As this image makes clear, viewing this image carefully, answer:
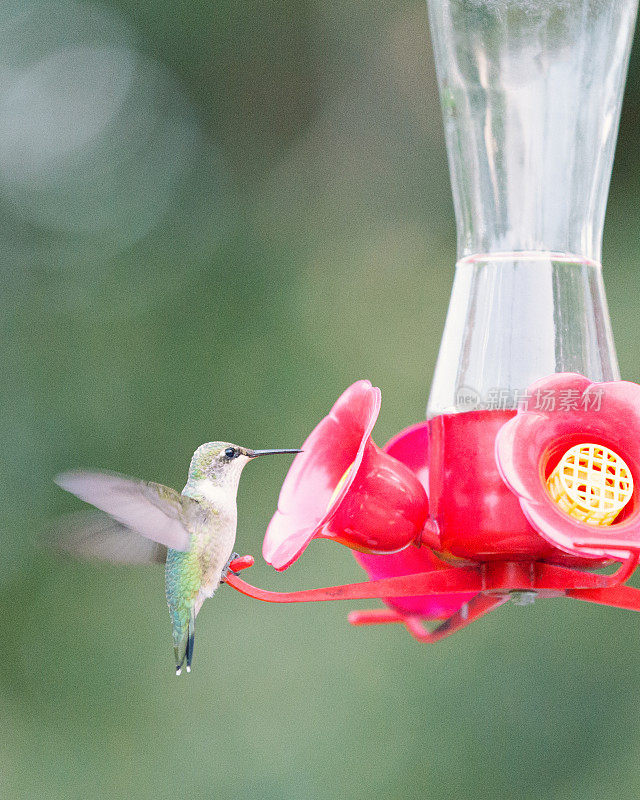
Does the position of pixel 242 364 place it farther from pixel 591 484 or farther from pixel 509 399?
pixel 591 484

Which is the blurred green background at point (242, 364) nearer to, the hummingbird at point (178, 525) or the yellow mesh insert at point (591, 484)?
the hummingbird at point (178, 525)

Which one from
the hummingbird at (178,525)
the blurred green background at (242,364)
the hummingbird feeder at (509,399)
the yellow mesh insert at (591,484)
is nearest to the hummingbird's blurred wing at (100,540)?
the hummingbird at (178,525)

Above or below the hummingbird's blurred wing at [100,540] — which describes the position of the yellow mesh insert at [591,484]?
above

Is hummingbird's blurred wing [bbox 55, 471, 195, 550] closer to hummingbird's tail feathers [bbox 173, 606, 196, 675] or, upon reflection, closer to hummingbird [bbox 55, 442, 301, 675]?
hummingbird [bbox 55, 442, 301, 675]

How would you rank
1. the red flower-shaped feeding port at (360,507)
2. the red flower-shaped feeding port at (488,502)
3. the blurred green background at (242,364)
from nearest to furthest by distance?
the red flower-shaped feeding port at (488,502) → the red flower-shaped feeding port at (360,507) → the blurred green background at (242,364)

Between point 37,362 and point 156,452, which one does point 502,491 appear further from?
point 37,362

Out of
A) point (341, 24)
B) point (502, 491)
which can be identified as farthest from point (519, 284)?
point (341, 24)

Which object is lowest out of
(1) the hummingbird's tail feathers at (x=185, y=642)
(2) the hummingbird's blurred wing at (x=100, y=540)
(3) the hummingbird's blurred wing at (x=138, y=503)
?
(1) the hummingbird's tail feathers at (x=185, y=642)

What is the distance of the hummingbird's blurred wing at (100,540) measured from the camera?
90.9 inches

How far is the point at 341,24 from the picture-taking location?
625 cm

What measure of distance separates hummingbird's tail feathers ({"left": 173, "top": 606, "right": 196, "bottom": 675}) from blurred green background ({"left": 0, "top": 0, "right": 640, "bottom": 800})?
65.5 inches

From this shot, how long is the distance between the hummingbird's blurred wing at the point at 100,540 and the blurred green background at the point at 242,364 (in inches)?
75.1

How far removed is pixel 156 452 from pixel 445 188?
2.10 m

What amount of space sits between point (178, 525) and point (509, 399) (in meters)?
0.75
